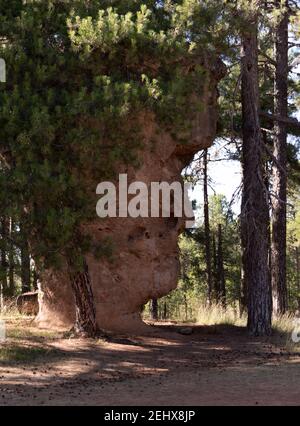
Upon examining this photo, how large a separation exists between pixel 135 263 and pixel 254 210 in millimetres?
3702

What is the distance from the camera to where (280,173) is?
19.8m

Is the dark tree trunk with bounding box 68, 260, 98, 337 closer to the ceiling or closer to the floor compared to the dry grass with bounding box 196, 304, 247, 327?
closer to the ceiling

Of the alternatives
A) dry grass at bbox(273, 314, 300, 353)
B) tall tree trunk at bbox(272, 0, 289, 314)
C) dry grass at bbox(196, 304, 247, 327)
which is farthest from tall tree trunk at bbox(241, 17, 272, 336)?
tall tree trunk at bbox(272, 0, 289, 314)

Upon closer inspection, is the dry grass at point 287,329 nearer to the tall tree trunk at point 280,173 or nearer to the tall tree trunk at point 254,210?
the tall tree trunk at point 254,210

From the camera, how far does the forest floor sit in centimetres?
848

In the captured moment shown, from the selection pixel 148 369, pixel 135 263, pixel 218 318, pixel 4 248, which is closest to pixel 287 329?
pixel 218 318

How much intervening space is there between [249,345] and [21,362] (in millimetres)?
6211

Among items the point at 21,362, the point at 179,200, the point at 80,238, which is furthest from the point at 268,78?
the point at 21,362

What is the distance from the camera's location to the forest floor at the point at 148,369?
8.48 m

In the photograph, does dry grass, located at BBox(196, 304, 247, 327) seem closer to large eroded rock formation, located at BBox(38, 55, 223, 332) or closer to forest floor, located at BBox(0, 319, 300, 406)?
forest floor, located at BBox(0, 319, 300, 406)

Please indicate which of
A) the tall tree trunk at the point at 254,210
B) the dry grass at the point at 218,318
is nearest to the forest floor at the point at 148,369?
the tall tree trunk at the point at 254,210

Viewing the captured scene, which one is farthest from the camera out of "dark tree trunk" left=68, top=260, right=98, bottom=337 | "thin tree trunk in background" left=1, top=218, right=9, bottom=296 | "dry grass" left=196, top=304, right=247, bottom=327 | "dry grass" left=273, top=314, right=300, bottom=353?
"dry grass" left=196, top=304, right=247, bottom=327

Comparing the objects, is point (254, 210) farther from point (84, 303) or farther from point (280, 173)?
point (84, 303)

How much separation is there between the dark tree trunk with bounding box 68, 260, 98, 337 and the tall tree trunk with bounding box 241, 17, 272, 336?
5154 mm
